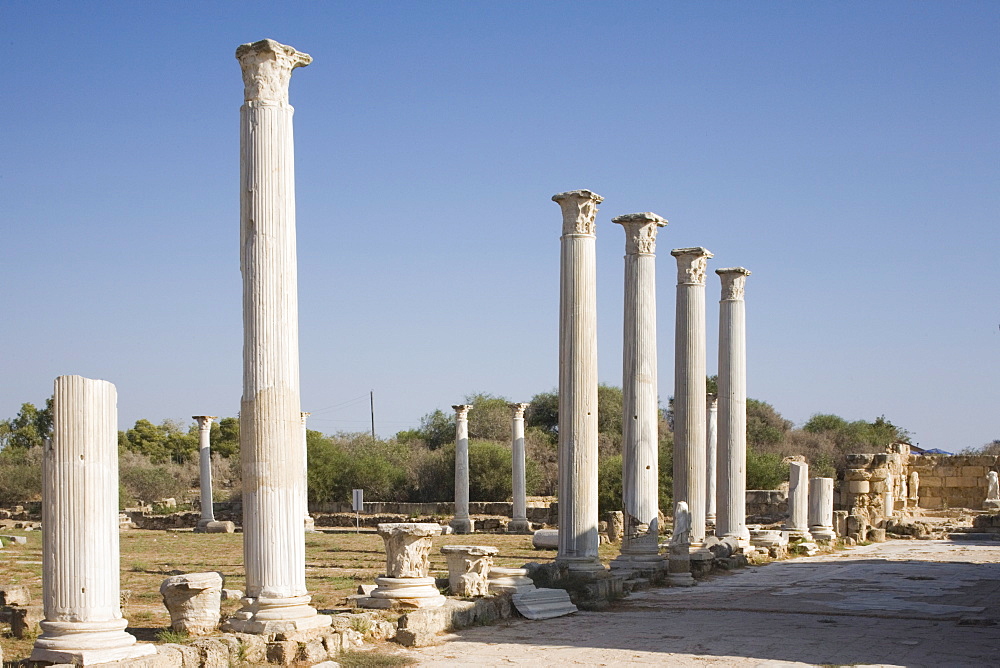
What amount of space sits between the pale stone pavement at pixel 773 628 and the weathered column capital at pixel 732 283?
6072mm

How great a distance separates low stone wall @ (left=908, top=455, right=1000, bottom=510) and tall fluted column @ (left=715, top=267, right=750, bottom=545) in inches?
831

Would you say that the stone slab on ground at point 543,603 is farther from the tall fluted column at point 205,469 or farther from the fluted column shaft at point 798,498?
the tall fluted column at point 205,469

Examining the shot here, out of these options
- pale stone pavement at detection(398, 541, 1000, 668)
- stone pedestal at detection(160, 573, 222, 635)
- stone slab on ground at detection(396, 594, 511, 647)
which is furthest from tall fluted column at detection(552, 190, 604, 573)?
stone pedestal at detection(160, 573, 222, 635)

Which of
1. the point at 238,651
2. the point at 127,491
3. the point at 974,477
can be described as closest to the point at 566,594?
the point at 238,651

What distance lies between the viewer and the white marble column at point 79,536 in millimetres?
9438

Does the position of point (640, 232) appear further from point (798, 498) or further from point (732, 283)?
point (798, 498)

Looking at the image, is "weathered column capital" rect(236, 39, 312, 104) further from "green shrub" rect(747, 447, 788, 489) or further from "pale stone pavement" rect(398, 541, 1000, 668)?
"green shrub" rect(747, 447, 788, 489)

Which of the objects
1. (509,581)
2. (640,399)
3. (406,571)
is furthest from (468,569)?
(640,399)

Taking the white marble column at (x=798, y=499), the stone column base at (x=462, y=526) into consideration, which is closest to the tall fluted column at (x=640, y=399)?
the white marble column at (x=798, y=499)

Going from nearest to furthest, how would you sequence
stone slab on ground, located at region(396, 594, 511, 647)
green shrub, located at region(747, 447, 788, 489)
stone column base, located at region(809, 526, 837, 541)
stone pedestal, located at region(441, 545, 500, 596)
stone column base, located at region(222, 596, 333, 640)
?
stone column base, located at region(222, 596, 333, 640), stone slab on ground, located at region(396, 594, 511, 647), stone pedestal, located at region(441, 545, 500, 596), stone column base, located at region(809, 526, 837, 541), green shrub, located at region(747, 447, 788, 489)

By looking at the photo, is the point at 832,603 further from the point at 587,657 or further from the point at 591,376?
the point at 587,657

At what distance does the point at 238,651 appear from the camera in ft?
34.8

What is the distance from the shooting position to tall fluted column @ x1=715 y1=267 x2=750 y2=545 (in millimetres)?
23484

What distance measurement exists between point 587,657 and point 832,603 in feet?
20.8
